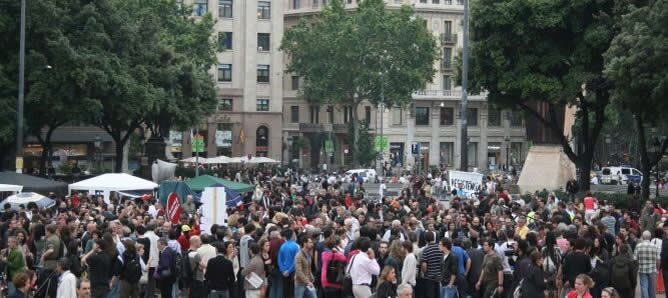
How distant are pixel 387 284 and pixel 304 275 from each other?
2.42 meters

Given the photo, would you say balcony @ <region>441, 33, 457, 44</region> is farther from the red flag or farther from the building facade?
the red flag

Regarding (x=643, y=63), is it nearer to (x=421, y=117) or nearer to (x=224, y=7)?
(x=224, y=7)

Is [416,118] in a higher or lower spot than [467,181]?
higher

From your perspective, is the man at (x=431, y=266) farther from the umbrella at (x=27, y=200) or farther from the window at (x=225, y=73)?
the window at (x=225, y=73)

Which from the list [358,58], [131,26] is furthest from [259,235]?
[358,58]

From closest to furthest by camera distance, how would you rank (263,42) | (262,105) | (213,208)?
(213,208) < (263,42) < (262,105)

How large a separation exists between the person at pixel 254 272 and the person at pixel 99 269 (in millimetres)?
2061

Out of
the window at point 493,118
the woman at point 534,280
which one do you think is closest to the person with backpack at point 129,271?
the woman at point 534,280

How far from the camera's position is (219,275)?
18734 millimetres

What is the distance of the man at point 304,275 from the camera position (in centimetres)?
1891

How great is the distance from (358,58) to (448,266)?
70.0 metres

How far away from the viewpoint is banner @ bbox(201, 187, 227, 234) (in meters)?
24.7

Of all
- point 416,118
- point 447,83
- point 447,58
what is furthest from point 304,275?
point 447,58

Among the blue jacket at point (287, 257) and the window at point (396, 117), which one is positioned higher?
the window at point (396, 117)
